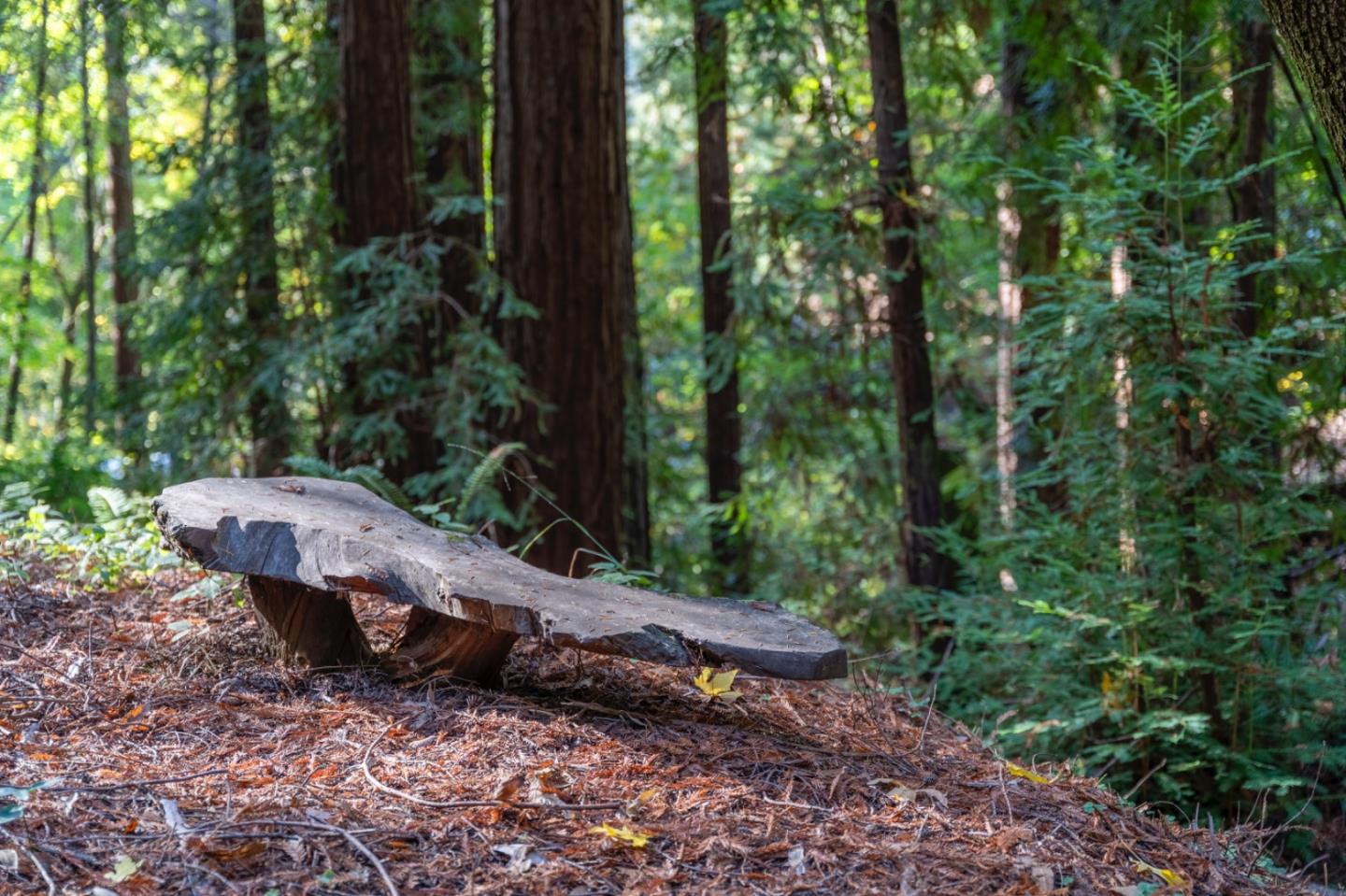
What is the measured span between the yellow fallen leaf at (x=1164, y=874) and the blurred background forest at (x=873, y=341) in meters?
2.16

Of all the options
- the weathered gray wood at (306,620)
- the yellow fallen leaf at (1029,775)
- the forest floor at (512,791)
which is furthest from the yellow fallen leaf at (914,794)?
Result: the weathered gray wood at (306,620)

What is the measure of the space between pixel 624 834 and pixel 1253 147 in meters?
6.53

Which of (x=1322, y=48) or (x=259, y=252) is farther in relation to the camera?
(x=259, y=252)

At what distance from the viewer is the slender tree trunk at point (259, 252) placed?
30.2ft

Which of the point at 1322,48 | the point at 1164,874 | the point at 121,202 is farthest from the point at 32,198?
the point at 1164,874

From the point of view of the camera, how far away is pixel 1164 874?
277cm

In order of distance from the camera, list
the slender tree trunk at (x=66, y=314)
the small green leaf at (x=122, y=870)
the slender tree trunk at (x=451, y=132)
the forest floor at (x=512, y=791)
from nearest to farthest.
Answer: the small green leaf at (x=122, y=870)
the forest floor at (x=512, y=791)
the slender tree trunk at (x=451, y=132)
the slender tree trunk at (x=66, y=314)

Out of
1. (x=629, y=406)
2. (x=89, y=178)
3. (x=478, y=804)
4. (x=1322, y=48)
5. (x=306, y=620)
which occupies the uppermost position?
(x=89, y=178)

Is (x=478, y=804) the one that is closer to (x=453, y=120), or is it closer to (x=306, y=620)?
(x=306, y=620)

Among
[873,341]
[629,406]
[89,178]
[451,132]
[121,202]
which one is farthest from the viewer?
[121,202]

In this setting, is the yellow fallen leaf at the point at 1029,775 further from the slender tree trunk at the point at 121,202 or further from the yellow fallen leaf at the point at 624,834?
the slender tree trunk at the point at 121,202

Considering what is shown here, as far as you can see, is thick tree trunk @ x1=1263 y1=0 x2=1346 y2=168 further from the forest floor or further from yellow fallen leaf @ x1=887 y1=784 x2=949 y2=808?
yellow fallen leaf @ x1=887 y1=784 x2=949 y2=808

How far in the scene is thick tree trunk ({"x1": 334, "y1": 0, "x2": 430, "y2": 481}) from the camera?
8.88m

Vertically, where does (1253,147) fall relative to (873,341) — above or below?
above
